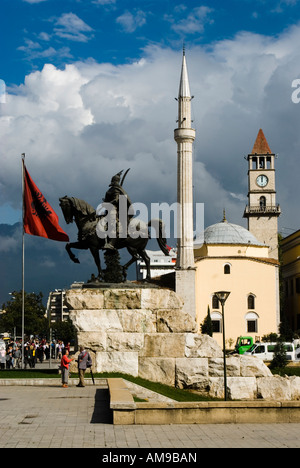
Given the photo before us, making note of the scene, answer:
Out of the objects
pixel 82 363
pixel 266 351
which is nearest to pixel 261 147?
pixel 266 351

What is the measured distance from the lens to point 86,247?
1656cm

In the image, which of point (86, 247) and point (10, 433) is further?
point (86, 247)

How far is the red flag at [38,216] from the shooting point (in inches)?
766

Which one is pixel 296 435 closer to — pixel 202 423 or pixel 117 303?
pixel 202 423

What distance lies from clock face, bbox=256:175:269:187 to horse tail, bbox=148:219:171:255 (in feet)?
185

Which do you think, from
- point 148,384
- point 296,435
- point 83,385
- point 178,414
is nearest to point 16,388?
point 83,385

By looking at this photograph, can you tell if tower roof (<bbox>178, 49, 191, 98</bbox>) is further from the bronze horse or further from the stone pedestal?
the stone pedestal

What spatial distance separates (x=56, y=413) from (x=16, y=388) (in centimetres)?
424

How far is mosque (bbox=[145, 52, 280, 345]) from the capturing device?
50.8 meters

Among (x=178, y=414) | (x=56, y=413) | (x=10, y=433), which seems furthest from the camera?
(x=56, y=413)

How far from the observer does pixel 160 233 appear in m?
18.0

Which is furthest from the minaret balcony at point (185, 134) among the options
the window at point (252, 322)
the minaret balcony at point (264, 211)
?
the minaret balcony at point (264, 211)

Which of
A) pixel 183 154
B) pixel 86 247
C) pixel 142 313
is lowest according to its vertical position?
pixel 142 313
